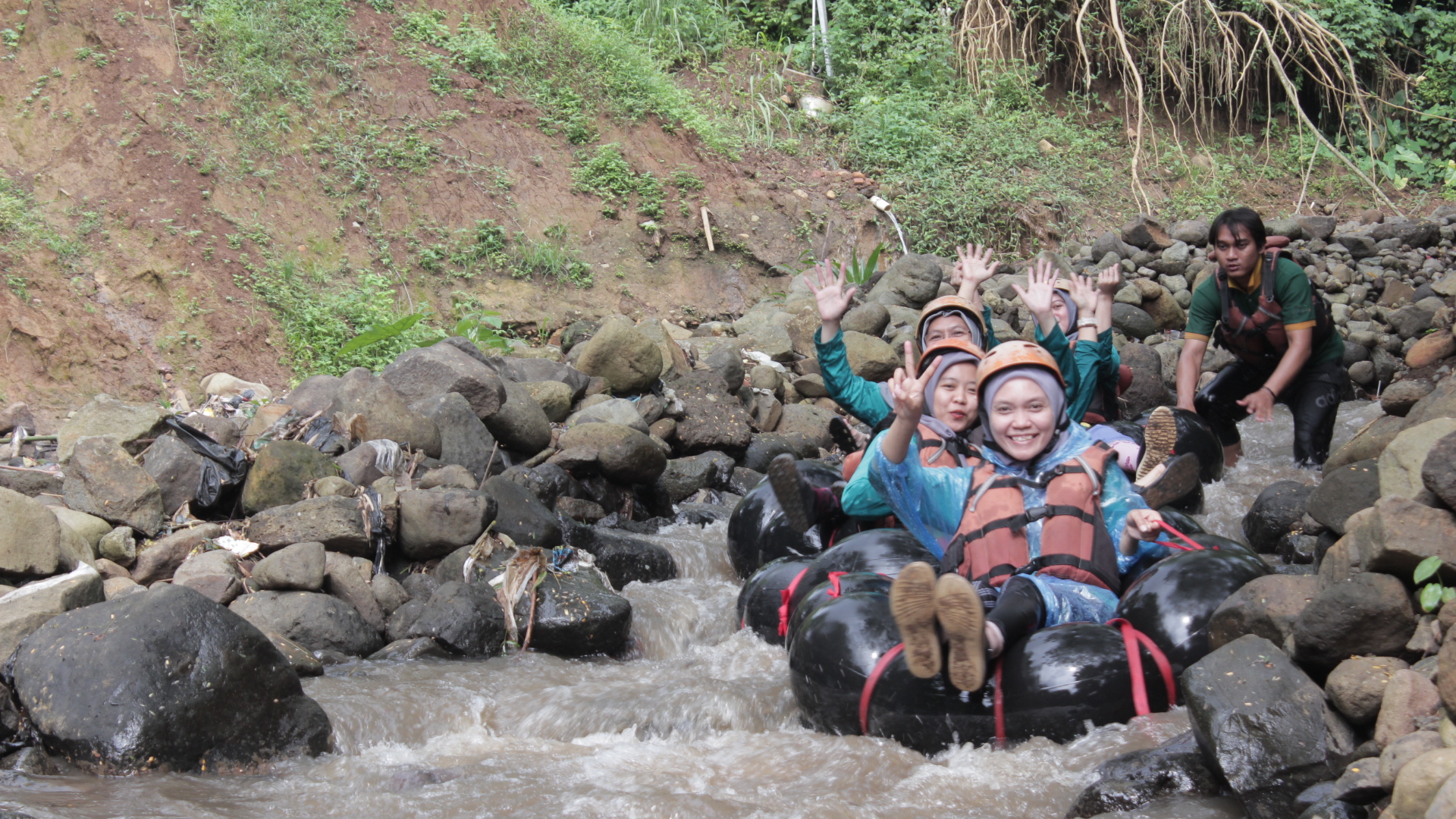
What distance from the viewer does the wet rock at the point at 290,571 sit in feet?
16.1

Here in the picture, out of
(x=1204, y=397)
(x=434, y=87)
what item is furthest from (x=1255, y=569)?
(x=434, y=87)

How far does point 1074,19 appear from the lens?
15.1m

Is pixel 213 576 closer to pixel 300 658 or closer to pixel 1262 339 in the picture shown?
pixel 300 658

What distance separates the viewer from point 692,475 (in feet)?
24.7

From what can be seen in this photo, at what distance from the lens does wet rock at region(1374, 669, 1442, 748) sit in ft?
8.04

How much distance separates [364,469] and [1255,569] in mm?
4436

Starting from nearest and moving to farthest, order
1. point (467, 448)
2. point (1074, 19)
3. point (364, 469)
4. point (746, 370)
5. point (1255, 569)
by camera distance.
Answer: point (1255, 569)
point (364, 469)
point (467, 448)
point (746, 370)
point (1074, 19)

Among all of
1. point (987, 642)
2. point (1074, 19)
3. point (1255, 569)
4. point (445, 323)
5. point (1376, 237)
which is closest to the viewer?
point (987, 642)

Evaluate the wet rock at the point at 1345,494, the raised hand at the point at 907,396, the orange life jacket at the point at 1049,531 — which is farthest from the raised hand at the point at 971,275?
the raised hand at the point at 907,396

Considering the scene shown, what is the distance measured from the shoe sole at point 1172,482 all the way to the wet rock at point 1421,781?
6.95ft

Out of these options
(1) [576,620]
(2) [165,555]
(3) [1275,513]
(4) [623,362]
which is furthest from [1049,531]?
(4) [623,362]

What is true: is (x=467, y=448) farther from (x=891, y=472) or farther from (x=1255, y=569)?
(x=1255, y=569)

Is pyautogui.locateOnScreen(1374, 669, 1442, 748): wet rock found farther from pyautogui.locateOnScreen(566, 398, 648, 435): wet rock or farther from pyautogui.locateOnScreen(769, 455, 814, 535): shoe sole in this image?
pyautogui.locateOnScreen(566, 398, 648, 435): wet rock

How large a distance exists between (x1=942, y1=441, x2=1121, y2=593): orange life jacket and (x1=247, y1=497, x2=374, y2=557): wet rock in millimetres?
3015
